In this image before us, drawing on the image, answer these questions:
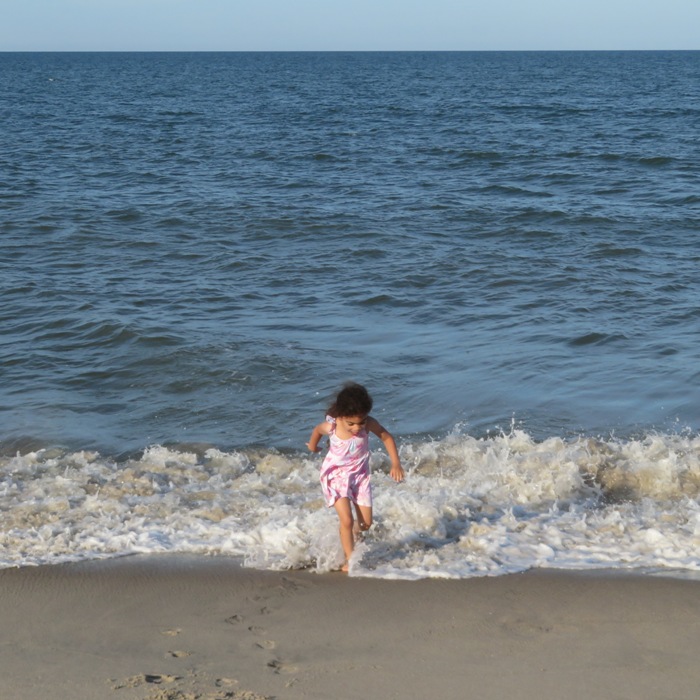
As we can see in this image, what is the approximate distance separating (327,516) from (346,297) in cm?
630

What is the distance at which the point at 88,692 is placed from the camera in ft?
12.3

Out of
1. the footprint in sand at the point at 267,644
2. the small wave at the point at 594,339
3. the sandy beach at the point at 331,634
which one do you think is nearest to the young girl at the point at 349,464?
the sandy beach at the point at 331,634

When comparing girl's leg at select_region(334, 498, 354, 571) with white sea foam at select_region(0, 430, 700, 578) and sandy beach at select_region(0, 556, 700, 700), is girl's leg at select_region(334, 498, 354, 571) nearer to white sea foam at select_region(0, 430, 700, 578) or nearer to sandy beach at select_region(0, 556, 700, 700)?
white sea foam at select_region(0, 430, 700, 578)

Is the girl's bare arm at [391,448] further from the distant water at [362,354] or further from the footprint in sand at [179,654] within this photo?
the footprint in sand at [179,654]

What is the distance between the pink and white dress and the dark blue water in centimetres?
227

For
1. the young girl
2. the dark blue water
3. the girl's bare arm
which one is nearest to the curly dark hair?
the young girl

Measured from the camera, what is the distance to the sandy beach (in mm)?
3809

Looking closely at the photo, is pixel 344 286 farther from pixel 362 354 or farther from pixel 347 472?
pixel 347 472

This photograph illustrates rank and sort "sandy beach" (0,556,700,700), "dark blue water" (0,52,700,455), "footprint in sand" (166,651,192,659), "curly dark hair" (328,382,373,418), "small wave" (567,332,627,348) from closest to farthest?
"sandy beach" (0,556,700,700) < "footprint in sand" (166,651,192,659) < "curly dark hair" (328,382,373,418) < "dark blue water" (0,52,700,455) < "small wave" (567,332,627,348)

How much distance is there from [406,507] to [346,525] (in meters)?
0.62

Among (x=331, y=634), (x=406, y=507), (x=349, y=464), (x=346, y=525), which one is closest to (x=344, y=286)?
(x=406, y=507)

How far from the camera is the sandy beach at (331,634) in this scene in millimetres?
3809

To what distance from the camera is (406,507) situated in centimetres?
561

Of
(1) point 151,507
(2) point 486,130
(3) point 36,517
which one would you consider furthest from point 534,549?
(2) point 486,130
